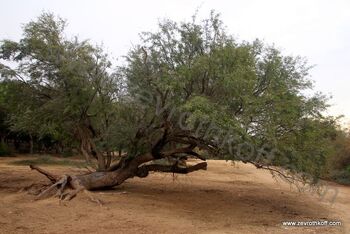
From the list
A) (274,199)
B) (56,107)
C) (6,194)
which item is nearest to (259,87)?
(274,199)

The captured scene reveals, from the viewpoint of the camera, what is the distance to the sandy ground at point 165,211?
11.1 m

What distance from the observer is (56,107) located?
1712 cm

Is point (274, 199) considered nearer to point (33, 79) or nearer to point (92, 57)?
point (92, 57)

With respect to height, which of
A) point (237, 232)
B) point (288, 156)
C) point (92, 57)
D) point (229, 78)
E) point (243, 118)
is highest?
point (92, 57)

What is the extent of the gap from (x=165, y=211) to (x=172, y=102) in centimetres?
328

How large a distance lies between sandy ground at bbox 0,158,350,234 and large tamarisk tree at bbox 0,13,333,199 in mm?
1278

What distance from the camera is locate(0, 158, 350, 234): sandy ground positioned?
→ 1109 cm

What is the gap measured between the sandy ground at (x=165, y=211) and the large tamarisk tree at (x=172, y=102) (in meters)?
1.28

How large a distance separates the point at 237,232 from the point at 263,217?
2929 millimetres
